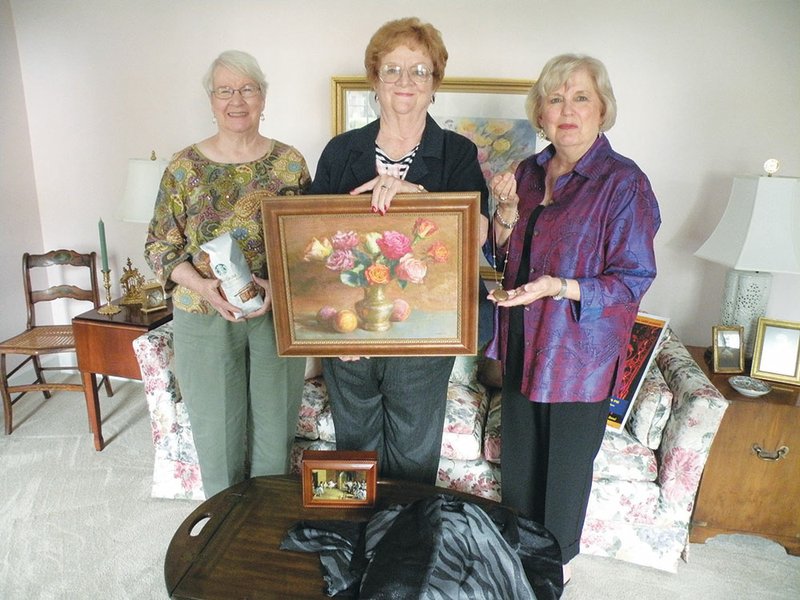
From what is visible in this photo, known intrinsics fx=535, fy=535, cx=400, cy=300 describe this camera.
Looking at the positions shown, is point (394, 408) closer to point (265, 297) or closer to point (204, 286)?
point (265, 297)

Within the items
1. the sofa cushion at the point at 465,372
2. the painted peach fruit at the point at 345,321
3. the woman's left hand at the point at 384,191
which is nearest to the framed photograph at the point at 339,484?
the painted peach fruit at the point at 345,321

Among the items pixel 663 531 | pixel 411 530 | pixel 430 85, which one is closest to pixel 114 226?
pixel 430 85

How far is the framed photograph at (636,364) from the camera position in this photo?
1.91 m

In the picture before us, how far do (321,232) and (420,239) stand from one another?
25cm

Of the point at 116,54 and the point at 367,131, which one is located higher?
the point at 116,54

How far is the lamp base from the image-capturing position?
6.76 ft

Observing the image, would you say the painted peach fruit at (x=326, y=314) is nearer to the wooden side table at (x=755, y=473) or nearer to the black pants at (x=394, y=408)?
the black pants at (x=394, y=408)

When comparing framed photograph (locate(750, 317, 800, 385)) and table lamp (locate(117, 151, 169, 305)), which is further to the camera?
table lamp (locate(117, 151, 169, 305))

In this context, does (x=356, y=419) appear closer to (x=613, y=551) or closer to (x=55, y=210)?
(x=613, y=551)

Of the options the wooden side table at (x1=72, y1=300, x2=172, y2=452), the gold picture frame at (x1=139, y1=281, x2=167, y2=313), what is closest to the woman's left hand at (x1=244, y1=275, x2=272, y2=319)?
the wooden side table at (x1=72, y1=300, x2=172, y2=452)

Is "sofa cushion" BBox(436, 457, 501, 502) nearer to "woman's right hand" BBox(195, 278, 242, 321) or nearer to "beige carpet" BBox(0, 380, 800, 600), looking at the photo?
"beige carpet" BBox(0, 380, 800, 600)

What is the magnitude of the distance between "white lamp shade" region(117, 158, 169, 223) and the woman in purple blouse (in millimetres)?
1756

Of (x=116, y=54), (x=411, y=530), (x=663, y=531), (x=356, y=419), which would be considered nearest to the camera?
(x=411, y=530)

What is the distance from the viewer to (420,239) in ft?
4.36
